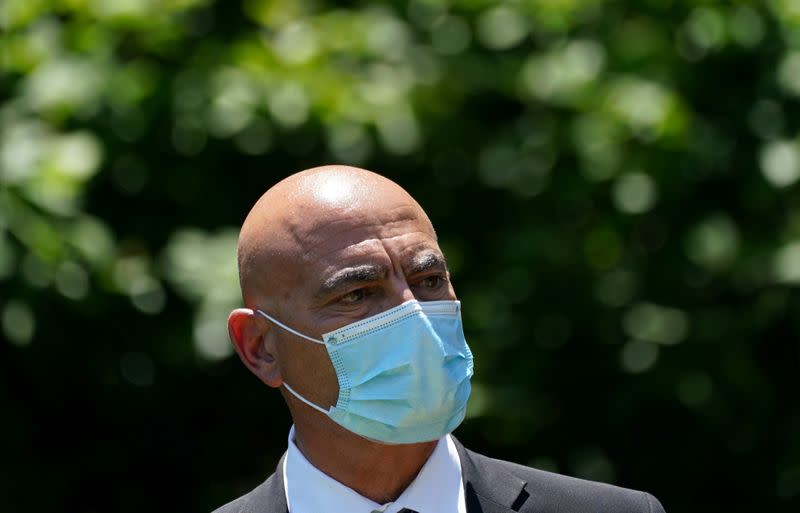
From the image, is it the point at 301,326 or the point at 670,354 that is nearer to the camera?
the point at 301,326

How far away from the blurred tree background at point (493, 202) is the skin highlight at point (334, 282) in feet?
7.12

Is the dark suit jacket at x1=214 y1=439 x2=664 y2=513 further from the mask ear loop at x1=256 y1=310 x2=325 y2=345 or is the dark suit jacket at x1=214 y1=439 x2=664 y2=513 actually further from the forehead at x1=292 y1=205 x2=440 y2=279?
the forehead at x1=292 y1=205 x2=440 y2=279

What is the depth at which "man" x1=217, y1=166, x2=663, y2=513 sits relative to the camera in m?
3.02

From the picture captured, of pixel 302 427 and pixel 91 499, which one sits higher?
pixel 302 427

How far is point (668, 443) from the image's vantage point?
5645 millimetres

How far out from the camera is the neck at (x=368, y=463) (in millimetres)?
3053

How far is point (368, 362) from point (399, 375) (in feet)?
0.23

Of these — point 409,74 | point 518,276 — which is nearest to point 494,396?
point 518,276

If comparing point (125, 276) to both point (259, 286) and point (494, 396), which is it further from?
point (259, 286)

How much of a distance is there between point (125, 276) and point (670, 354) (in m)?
2.03

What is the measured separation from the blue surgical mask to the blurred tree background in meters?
2.31

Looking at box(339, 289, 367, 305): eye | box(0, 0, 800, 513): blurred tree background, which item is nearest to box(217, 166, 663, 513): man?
box(339, 289, 367, 305): eye

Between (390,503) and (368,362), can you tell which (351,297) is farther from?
(390,503)

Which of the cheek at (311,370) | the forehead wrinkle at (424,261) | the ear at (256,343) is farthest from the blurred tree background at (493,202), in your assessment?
the forehead wrinkle at (424,261)
